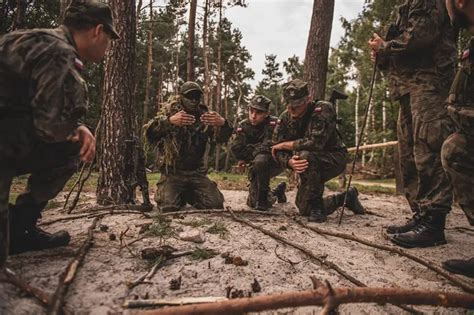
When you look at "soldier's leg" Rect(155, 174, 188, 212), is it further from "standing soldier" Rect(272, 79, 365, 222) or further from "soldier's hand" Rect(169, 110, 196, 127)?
"standing soldier" Rect(272, 79, 365, 222)

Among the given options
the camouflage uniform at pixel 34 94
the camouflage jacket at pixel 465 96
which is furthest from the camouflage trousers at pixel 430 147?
the camouflage uniform at pixel 34 94

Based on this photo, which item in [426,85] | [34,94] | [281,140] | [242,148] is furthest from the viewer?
[242,148]

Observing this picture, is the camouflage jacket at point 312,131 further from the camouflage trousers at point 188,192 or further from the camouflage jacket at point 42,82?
the camouflage jacket at point 42,82

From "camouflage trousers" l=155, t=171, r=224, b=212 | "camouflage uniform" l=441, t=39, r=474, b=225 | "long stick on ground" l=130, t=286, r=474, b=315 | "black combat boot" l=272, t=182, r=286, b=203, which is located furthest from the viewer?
"black combat boot" l=272, t=182, r=286, b=203

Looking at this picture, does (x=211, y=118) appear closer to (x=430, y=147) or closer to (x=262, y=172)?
(x=262, y=172)

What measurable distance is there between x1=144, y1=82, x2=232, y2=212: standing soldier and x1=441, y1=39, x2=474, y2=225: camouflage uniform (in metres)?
2.82

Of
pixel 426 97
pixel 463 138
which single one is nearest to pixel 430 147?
pixel 426 97

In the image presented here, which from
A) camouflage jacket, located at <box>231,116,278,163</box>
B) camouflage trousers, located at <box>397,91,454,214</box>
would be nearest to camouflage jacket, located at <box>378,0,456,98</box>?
camouflage trousers, located at <box>397,91,454,214</box>

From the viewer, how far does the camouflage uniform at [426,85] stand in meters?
3.27

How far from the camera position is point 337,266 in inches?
104

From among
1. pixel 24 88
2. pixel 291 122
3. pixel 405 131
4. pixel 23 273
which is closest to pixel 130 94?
pixel 291 122

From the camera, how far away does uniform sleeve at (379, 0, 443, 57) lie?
334 centimetres

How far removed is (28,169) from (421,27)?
12.4ft

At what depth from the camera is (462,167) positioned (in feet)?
8.41
